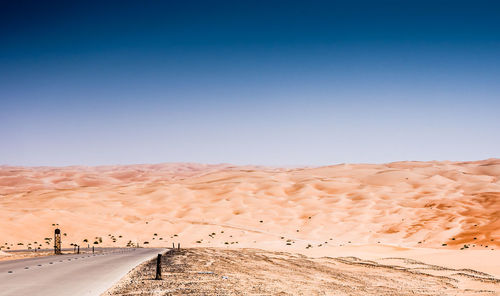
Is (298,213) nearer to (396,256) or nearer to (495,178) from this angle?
(396,256)

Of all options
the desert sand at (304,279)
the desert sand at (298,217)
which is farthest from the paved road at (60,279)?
the desert sand at (298,217)

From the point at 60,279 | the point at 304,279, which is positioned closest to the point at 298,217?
the point at 304,279

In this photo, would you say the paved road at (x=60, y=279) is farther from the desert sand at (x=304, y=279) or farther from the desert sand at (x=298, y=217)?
the desert sand at (x=298, y=217)

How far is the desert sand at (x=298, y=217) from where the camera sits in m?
49.1

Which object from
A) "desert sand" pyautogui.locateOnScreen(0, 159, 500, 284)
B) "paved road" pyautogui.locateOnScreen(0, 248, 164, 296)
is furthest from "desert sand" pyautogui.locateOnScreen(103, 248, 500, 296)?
"desert sand" pyautogui.locateOnScreen(0, 159, 500, 284)

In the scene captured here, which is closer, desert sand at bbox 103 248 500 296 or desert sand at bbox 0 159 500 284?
desert sand at bbox 103 248 500 296

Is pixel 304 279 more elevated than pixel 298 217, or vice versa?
pixel 298 217

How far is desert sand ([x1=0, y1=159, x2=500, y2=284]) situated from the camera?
4912 cm

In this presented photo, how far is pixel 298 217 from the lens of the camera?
253 ft

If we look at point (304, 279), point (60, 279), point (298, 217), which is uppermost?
point (60, 279)

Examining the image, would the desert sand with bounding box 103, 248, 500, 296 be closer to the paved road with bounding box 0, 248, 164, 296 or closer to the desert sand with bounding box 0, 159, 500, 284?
the paved road with bounding box 0, 248, 164, 296

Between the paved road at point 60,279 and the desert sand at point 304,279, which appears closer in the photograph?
the paved road at point 60,279

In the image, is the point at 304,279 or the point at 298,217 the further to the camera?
the point at 298,217

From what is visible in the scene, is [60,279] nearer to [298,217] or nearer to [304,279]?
[304,279]
